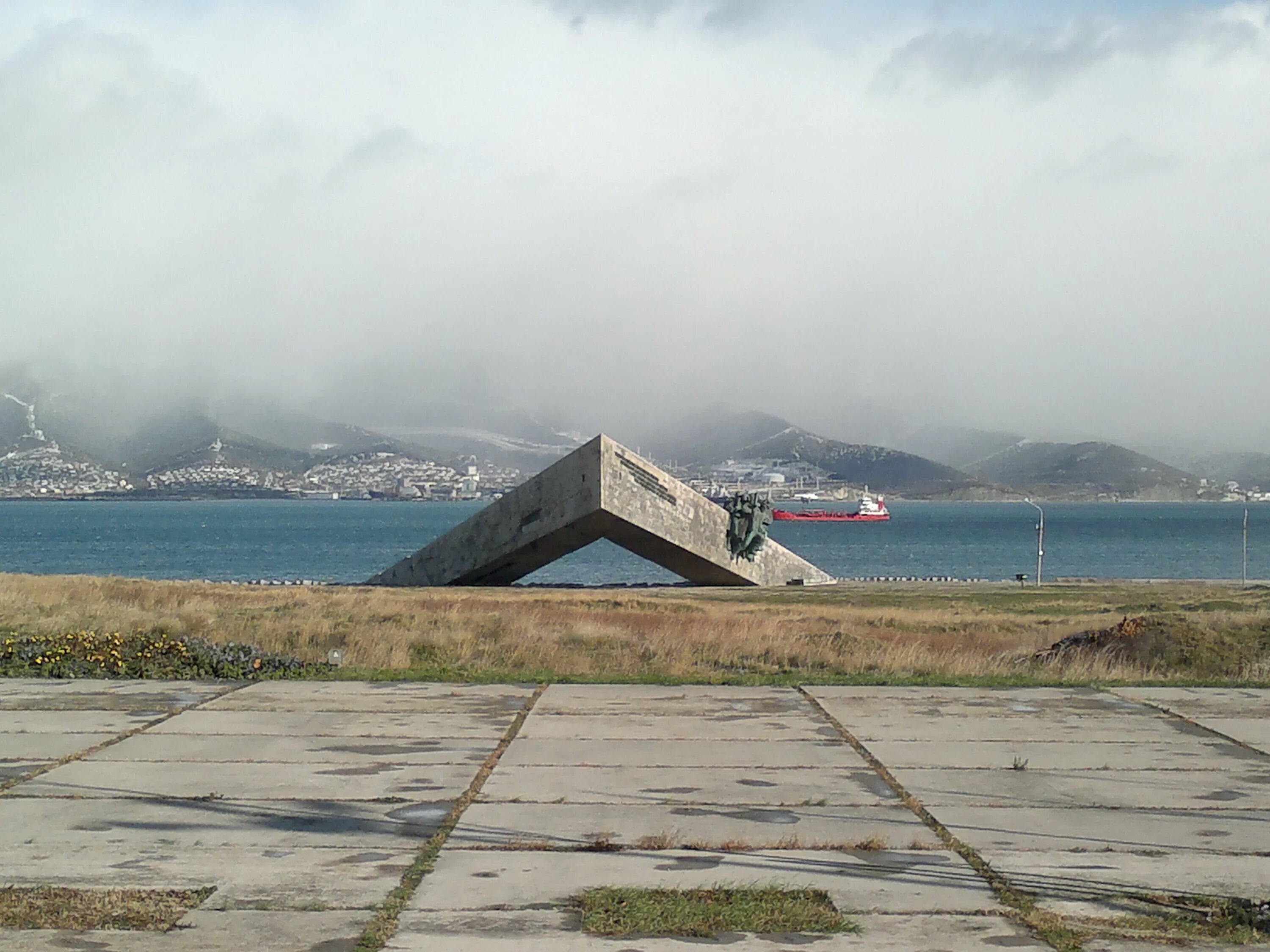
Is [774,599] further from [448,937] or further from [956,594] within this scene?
[448,937]

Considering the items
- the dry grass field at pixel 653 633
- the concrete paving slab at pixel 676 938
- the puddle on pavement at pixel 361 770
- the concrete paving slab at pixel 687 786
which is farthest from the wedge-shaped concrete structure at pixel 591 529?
the concrete paving slab at pixel 676 938

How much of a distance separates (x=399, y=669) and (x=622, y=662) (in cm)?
260

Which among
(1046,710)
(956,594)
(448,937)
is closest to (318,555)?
(956,594)

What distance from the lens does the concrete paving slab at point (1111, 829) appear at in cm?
702

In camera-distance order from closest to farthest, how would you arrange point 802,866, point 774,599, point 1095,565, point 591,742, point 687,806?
point 802,866, point 687,806, point 591,742, point 774,599, point 1095,565

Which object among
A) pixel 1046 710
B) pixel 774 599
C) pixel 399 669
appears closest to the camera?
pixel 1046 710

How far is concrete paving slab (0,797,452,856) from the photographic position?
688 cm

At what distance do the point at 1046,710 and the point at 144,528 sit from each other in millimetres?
125420

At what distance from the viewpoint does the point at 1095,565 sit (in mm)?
70000

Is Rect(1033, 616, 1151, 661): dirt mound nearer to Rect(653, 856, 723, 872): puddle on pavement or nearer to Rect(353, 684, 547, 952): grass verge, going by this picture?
Rect(353, 684, 547, 952): grass verge

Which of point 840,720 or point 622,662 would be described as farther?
point 622,662

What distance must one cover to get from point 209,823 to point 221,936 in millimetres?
1898

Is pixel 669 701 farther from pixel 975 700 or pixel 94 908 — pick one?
pixel 94 908

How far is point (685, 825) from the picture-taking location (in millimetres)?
7352
